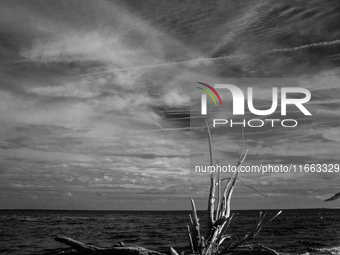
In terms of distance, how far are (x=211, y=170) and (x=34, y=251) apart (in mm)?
13852

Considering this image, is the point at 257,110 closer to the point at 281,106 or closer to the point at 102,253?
the point at 281,106

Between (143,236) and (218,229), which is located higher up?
(218,229)

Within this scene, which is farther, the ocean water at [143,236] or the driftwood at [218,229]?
the ocean water at [143,236]

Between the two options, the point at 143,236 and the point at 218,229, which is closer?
the point at 218,229

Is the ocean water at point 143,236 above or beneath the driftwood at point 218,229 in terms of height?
beneath

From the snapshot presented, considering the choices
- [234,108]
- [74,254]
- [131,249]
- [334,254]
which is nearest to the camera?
[131,249]

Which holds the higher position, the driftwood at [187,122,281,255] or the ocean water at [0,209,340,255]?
the driftwood at [187,122,281,255]

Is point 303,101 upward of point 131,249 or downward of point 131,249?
upward

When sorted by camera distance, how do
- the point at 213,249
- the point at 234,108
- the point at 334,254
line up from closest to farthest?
the point at 213,249, the point at 234,108, the point at 334,254

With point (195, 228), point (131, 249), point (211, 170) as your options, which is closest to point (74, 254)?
point (131, 249)

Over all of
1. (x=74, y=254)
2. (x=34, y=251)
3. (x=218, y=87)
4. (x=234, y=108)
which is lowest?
(x=34, y=251)

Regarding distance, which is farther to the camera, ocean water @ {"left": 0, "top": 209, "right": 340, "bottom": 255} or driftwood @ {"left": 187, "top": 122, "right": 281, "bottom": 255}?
ocean water @ {"left": 0, "top": 209, "right": 340, "bottom": 255}

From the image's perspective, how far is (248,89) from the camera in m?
11.4

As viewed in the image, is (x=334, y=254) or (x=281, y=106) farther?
(x=334, y=254)
